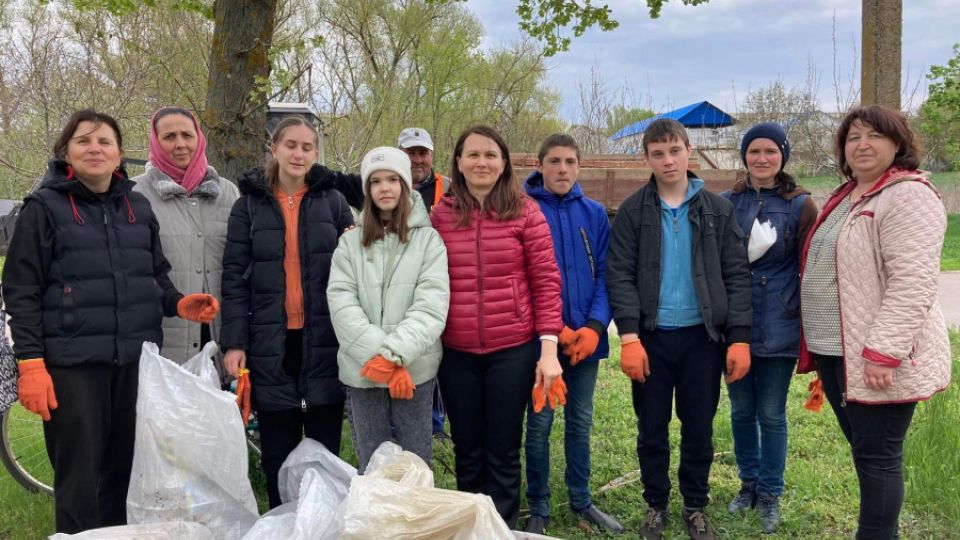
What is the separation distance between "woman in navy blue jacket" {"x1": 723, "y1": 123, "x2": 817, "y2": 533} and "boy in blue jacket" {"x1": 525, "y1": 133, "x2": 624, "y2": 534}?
67cm

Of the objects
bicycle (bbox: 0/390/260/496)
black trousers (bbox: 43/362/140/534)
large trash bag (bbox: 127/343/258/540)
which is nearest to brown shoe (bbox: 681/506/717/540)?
large trash bag (bbox: 127/343/258/540)

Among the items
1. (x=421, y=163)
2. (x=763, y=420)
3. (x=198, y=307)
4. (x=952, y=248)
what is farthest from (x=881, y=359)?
(x=952, y=248)

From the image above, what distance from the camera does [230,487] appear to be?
2.49 meters

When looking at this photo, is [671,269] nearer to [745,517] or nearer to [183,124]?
[745,517]

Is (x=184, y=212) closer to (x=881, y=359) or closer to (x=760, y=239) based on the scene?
(x=760, y=239)

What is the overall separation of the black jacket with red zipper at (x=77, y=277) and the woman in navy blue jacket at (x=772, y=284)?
2504 mm

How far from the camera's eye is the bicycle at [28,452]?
11.6 ft

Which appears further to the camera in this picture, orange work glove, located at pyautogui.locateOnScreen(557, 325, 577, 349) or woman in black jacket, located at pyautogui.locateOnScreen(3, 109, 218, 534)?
orange work glove, located at pyautogui.locateOnScreen(557, 325, 577, 349)

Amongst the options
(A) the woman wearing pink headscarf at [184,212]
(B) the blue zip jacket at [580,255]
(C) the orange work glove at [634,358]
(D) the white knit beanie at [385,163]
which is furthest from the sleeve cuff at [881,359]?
(A) the woman wearing pink headscarf at [184,212]

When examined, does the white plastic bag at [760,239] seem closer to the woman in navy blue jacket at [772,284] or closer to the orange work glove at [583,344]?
the woman in navy blue jacket at [772,284]

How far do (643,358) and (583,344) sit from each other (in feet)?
0.85

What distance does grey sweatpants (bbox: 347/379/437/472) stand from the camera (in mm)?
2752

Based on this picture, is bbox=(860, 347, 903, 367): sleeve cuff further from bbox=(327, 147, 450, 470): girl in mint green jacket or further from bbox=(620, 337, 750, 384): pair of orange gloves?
bbox=(327, 147, 450, 470): girl in mint green jacket

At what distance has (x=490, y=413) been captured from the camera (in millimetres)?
2832
